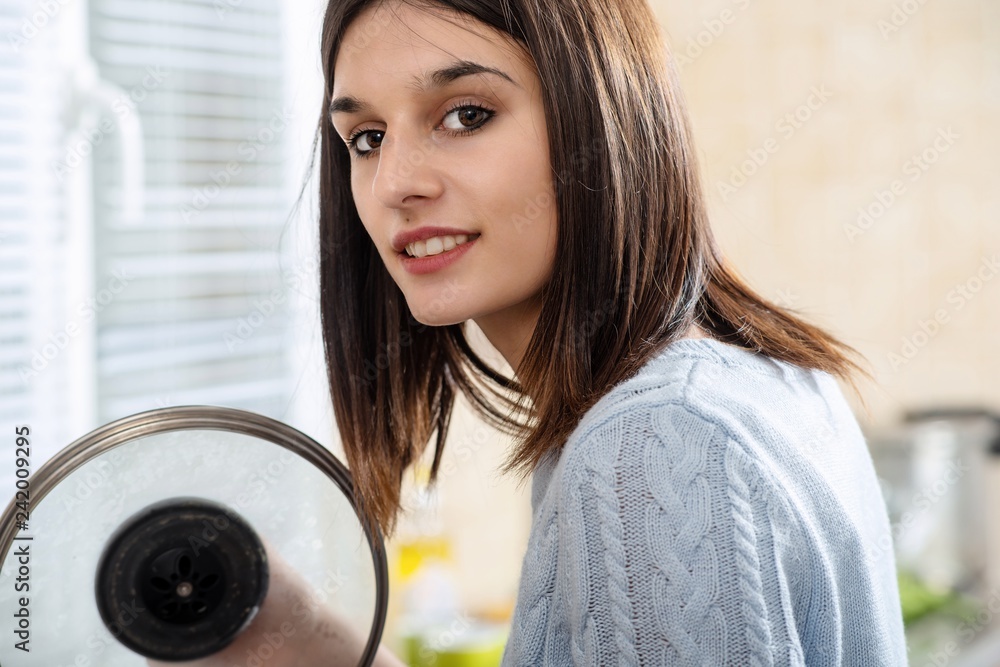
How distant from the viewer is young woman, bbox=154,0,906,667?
1.88 feet

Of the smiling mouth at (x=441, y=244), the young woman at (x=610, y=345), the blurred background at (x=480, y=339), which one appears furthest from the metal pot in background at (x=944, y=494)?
the smiling mouth at (x=441, y=244)

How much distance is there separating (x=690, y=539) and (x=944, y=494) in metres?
1.79

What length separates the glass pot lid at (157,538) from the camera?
2.00 feet

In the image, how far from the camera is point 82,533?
0.62m

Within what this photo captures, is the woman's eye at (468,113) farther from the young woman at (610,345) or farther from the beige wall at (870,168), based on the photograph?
the beige wall at (870,168)

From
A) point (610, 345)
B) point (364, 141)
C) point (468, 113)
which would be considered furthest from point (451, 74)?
point (610, 345)

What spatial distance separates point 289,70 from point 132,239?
1.31 feet

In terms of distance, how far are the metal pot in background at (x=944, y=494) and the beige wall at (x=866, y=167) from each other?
0.51 feet

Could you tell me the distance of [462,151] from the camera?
0.71 meters

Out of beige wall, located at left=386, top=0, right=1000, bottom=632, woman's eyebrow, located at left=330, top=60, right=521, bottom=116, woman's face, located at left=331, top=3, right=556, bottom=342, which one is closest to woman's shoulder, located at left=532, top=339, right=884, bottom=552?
woman's face, located at left=331, top=3, right=556, bottom=342

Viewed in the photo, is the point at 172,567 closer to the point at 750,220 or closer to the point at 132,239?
the point at 132,239

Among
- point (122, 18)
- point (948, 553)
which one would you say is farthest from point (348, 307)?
point (948, 553)

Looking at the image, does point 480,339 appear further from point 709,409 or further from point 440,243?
point 709,409

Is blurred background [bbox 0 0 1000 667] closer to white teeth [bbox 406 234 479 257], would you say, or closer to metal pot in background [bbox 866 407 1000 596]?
metal pot in background [bbox 866 407 1000 596]
